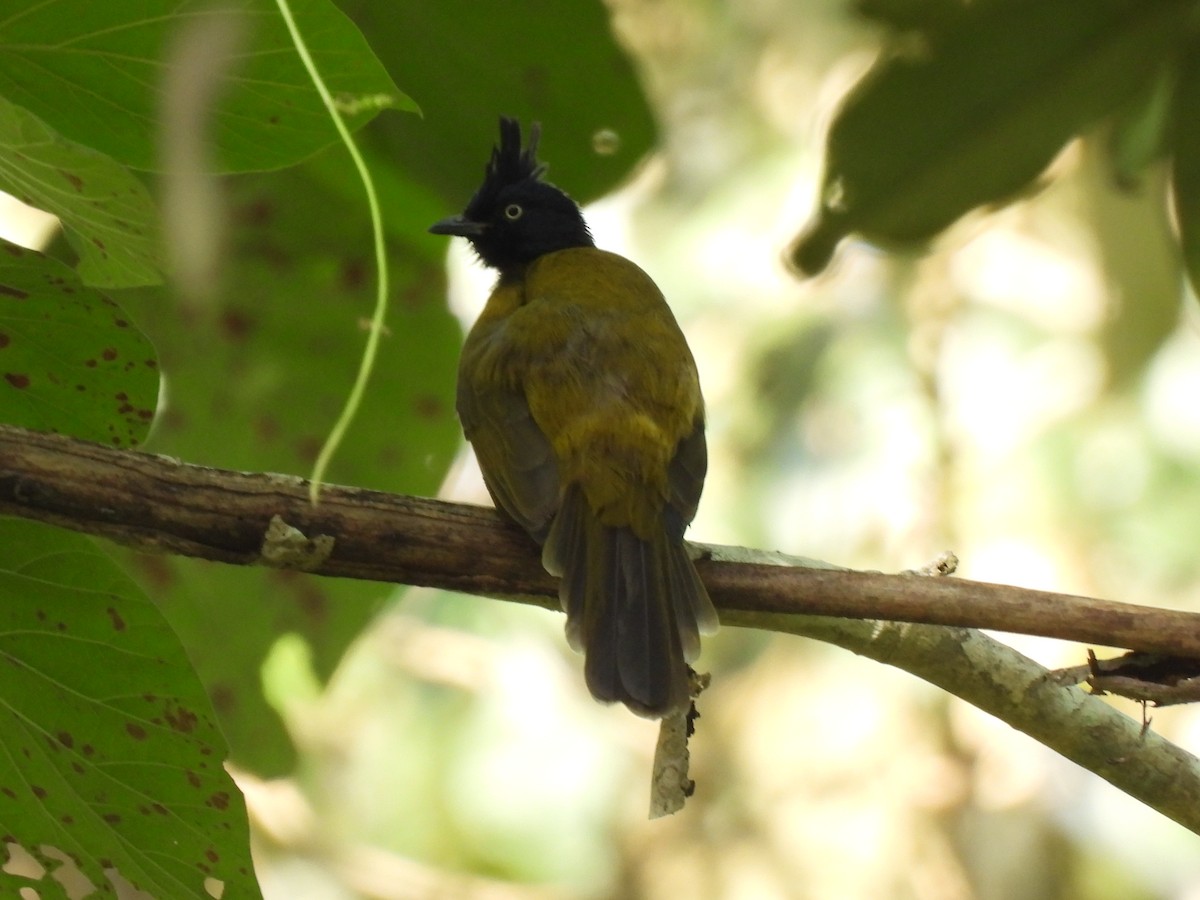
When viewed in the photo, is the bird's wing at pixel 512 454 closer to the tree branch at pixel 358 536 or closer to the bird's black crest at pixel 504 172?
the tree branch at pixel 358 536

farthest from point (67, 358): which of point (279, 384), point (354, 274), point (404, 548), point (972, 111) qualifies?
point (972, 111)

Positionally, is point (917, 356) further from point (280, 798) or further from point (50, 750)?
point (50, 750)

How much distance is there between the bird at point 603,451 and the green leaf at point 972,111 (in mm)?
531

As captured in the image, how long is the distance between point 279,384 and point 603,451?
516 millimetres

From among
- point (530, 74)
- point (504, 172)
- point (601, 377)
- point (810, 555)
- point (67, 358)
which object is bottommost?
point (67, 358)

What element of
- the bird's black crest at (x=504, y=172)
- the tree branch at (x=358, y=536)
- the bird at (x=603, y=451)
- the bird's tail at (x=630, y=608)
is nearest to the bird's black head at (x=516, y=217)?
the bird's black crest at (x=504, y=172)

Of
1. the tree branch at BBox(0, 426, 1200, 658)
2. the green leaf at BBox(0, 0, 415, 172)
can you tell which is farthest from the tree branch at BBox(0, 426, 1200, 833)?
the green leaf at BBox(0, 0, 415, 172)

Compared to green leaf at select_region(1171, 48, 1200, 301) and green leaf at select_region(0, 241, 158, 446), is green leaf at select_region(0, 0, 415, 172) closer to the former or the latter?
green leaf at select_region(0, 241, 158, 446)

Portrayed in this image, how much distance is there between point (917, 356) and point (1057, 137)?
4.25 metres

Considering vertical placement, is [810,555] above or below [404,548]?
above

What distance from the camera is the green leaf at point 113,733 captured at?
1.43 metres

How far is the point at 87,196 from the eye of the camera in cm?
141

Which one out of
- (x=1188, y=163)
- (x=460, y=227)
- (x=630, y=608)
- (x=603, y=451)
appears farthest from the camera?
(x=460, y=227)

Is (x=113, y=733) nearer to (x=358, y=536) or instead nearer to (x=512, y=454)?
(x=358, y=536)
